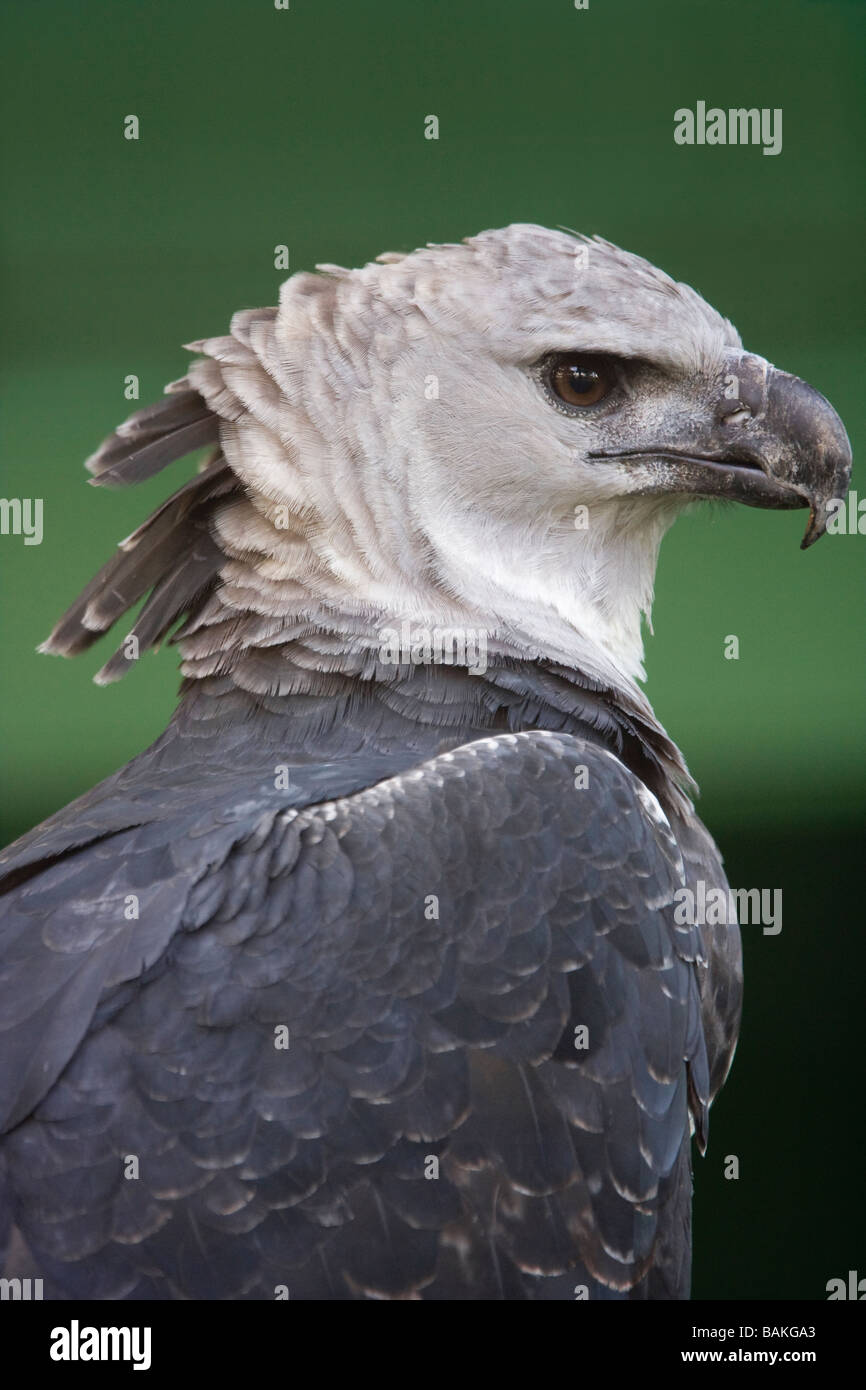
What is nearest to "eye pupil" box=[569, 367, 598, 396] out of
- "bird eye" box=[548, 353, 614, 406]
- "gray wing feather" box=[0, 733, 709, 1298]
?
"bird eye" box=[548, 353, 614, 406]

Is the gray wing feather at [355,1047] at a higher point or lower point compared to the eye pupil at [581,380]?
lower

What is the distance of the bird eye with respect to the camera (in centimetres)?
234

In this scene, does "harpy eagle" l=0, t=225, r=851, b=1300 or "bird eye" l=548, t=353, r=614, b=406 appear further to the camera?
"bird eye" l=548, t=353, r=614, b=406

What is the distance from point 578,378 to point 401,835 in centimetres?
90

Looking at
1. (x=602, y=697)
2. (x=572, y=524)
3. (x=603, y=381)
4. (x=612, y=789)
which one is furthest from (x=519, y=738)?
(x=603, y=381)

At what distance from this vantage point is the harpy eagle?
1.77 metres

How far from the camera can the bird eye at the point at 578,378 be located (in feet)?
7.69

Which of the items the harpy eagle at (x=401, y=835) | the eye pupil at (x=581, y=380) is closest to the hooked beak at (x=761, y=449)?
the harpy eagle at (x=401, y=835)

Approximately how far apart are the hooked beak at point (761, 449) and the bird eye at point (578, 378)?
0.10 m

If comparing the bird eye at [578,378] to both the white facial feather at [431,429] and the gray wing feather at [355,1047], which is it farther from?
the gray wing feather at [355,1047]

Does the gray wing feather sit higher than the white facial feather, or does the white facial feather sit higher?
the white facial feather

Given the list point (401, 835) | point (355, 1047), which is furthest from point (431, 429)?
point (355, 1047)

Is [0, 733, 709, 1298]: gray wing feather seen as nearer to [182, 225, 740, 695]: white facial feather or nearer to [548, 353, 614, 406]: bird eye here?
[182, 225, 740, 695]: white facial feather

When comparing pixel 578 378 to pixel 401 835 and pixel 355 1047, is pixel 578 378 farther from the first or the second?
pixel 355 1047
